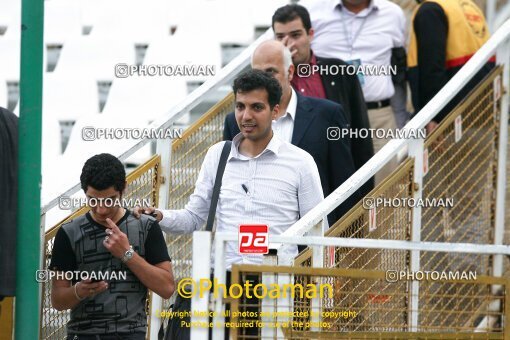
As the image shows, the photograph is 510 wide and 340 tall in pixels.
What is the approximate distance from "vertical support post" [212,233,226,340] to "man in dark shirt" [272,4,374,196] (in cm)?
246

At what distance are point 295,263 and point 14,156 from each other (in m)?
1.50

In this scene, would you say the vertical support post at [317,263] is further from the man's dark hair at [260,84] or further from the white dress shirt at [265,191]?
the man's dark hair at [260,84]

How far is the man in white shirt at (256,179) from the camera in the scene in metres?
5.61

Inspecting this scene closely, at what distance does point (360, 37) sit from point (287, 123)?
168 centimetres

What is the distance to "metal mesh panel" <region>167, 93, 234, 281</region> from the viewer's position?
671cm

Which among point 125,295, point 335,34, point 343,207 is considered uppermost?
point 335,34

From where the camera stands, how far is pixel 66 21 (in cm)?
1094

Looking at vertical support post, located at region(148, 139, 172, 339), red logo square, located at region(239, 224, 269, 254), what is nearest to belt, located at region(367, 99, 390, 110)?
vertical support post, located at region(148, 139, 172, 339)

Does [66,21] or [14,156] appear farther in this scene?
[66,21]

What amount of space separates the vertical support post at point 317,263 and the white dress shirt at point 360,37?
248cm

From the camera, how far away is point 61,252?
5438 mm

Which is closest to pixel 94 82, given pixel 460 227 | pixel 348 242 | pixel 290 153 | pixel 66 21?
pixel 66 21

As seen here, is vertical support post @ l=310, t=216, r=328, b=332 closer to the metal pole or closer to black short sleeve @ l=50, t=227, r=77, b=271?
black short sleeve @ l=50, t=227, r=77, b=271

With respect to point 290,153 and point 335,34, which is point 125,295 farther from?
point 335,34
